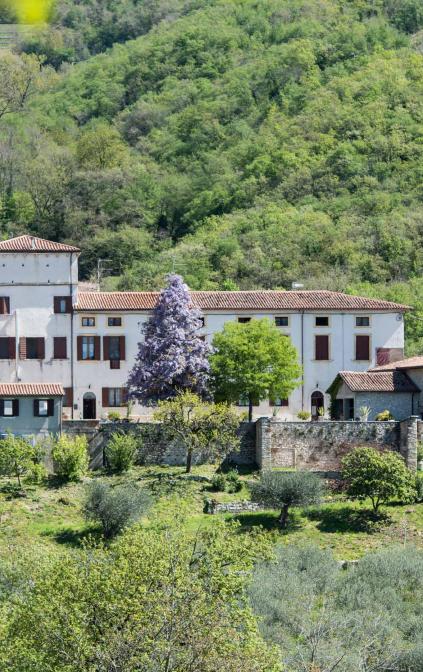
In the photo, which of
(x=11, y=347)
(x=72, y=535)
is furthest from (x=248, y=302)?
(x=72, y=535)

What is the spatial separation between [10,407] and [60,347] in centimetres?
1011

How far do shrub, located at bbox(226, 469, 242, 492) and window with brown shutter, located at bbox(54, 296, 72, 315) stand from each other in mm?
16099

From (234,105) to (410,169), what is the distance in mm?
27300

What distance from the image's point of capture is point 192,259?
109375 mm

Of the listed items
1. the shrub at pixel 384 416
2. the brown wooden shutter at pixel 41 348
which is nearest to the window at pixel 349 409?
the shrub at pixel 384 416

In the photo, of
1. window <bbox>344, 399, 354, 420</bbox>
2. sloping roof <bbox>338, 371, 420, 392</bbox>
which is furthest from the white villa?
sloping roof <bbox>338, 371, 420, 392</bbox>

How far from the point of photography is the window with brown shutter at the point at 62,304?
78.1m

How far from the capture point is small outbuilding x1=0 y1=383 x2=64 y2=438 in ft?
222

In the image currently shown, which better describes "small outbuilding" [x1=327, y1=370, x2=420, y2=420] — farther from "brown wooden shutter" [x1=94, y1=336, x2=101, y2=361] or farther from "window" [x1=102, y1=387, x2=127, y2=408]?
"brown wooden shutter" [x1=94, y1=336, x2=101, y2=361]

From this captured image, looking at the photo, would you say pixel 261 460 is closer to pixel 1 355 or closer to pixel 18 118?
pixel 1 355

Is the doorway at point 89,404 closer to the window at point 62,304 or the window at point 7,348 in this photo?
the window at point 7,348

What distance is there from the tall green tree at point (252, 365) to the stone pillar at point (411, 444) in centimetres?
768

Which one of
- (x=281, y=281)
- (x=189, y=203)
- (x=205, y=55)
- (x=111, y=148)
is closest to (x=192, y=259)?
(x=281, y=281)

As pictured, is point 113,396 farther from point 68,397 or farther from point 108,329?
point 108,329
